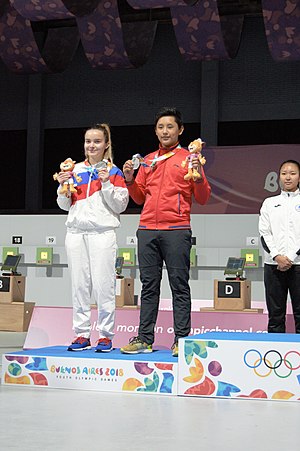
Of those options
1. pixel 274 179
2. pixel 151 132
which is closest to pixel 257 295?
pixel 274 179

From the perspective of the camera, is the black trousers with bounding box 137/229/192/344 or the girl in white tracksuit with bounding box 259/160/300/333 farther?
the girl in white tracksuit with bounding box 259/160/300/333

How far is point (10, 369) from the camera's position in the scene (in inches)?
138

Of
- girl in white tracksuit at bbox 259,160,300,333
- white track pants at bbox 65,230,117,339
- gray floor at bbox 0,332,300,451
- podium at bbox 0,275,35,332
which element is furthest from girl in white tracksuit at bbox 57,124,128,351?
podium at bbox 0,275,35,332

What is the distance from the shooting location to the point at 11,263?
7289mm

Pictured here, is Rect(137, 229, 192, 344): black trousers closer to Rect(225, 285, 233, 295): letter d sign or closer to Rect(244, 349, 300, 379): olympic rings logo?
Rect(244, 349, 300, 379): olympic rings logo

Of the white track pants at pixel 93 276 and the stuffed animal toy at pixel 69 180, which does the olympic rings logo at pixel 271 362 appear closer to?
the white track pants at pixel 93 276

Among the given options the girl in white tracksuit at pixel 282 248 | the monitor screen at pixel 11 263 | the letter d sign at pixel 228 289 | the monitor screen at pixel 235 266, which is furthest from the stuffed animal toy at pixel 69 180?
the monitor screen at pixel 11 263

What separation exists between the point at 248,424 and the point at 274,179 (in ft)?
16.8

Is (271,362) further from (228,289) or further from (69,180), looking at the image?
(228,289)

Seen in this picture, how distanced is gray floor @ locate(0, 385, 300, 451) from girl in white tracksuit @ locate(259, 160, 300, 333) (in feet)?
3.21

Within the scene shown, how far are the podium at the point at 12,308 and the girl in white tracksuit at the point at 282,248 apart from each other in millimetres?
3524

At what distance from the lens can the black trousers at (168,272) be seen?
3.53 metres

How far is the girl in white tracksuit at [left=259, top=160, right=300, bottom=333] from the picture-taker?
394 cm

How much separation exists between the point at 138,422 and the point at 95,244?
1231 mm
